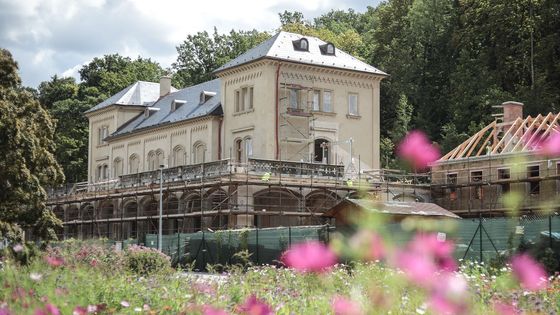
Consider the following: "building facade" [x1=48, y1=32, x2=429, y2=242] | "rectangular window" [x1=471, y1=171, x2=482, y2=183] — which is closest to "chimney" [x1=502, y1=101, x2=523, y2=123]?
"rectangular window" [x1=471, y1=171, x2=482, y2=183]

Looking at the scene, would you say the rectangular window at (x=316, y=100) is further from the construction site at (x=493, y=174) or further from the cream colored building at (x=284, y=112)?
the construction site at (x=493, y=174)

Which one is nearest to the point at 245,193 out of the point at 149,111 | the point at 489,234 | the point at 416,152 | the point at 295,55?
the point at 295,55

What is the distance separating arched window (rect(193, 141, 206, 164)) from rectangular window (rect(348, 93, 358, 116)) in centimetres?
1019

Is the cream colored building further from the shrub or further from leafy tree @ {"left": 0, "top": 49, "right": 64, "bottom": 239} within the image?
the shrub

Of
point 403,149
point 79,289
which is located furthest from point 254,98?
point 403,149

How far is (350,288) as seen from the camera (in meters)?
10.8

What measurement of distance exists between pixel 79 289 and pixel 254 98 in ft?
154

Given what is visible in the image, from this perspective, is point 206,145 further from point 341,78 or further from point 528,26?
point 528,26

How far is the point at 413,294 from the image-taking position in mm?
8508

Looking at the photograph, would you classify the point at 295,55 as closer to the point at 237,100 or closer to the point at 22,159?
the point at 237,100

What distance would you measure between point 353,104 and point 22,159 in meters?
32.0

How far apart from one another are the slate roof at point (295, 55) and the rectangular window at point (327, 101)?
6.06ft

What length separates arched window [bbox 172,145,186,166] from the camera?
6302cm

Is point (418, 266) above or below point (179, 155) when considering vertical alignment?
below
